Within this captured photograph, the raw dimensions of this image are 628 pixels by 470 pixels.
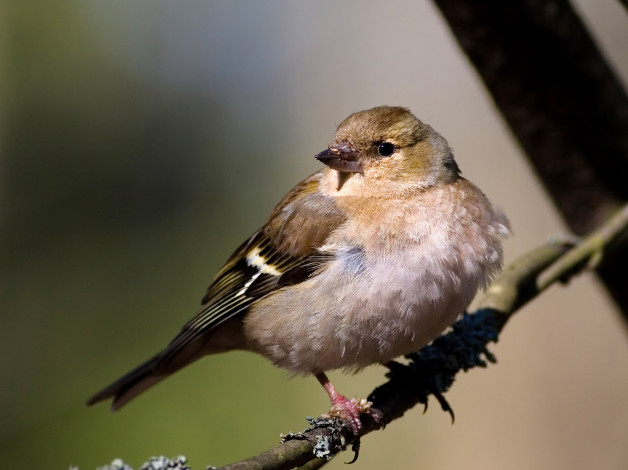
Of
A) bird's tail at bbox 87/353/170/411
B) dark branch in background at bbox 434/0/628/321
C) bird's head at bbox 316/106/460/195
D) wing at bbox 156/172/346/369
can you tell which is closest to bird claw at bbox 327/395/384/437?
wing at bbox 156/172/346/369

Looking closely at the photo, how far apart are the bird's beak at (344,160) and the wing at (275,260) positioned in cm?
15

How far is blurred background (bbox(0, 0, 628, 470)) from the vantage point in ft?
14.6

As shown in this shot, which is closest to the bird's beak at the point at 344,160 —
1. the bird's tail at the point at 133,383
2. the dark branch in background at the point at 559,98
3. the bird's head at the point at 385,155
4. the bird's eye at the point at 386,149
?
the bird's head at the point at 385,155

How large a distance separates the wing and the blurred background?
0.37 metres

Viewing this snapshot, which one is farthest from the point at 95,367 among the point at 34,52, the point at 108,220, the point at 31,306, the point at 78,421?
the point at 34,52

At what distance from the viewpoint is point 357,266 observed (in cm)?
280

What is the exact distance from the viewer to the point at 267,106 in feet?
21.9

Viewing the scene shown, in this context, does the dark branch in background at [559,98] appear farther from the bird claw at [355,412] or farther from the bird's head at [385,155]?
the bird claw at [355,412]

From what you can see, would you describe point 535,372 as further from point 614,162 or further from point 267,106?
point 267,106

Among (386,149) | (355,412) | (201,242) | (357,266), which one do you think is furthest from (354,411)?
(201,242)

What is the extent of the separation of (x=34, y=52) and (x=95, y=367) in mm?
2908

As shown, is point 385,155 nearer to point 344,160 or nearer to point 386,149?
point 386,149

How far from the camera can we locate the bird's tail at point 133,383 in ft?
10.7

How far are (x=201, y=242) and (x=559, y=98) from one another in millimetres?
3239
